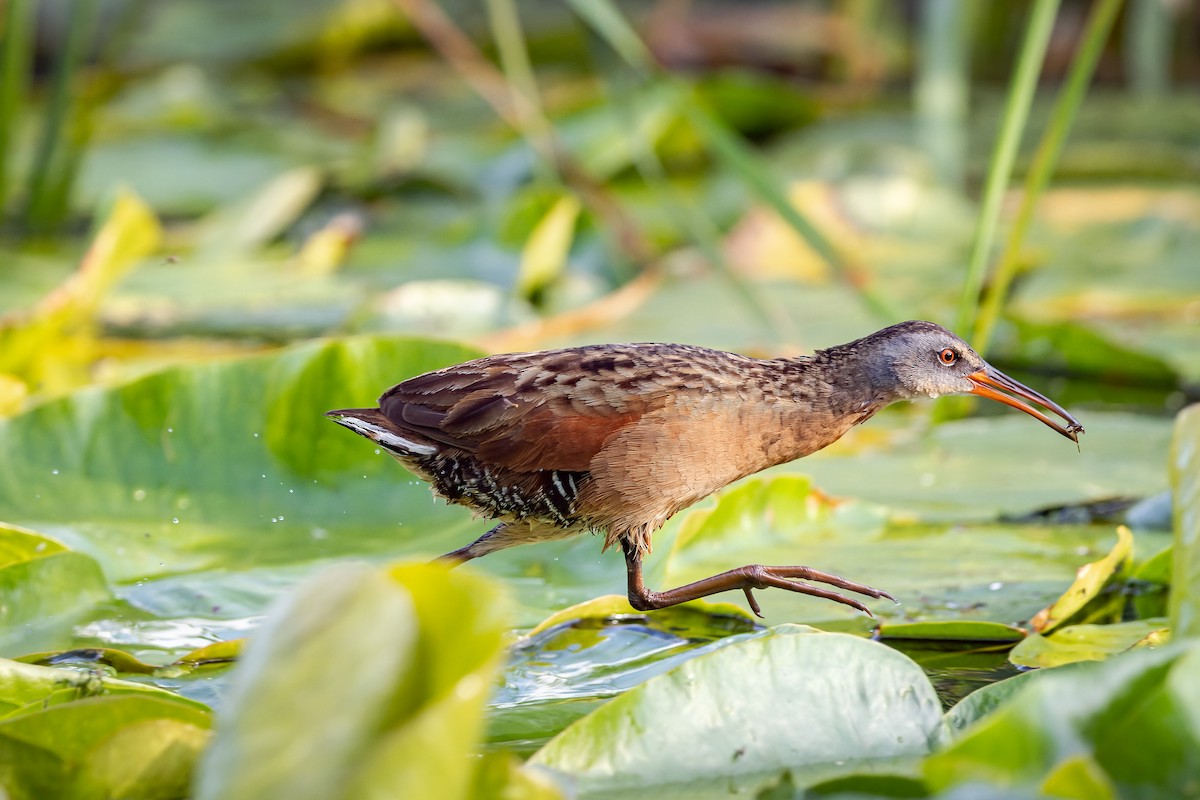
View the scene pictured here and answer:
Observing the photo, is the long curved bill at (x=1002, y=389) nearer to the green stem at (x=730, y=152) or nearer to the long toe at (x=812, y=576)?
the long toe at (x=812, y=576)

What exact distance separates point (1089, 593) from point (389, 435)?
139 cm

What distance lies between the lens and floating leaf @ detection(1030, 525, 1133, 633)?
8.64 feet

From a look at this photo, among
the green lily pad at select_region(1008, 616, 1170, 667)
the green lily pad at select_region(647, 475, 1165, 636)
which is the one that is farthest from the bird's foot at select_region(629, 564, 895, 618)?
the green lily pad at select_region(1008, 616, 1170, 667)

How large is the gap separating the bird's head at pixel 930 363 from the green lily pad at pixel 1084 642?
0.60m

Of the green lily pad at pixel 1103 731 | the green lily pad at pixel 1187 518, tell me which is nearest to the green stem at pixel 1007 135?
the green lily pad at pixel 1187 518

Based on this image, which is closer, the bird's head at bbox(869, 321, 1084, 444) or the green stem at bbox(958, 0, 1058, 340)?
the bird's head at bbox(869, 321, 1084, 444)

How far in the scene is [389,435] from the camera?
2875 millimetres

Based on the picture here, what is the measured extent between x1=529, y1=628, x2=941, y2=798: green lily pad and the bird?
0.64 meters

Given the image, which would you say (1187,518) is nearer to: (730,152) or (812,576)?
(812,576)

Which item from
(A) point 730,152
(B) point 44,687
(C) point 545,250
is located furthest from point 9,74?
(B) point 44,687

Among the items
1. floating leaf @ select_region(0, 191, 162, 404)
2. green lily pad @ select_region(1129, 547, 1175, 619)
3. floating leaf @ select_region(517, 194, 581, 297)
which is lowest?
green lily pad @ select_region(1129, 547, 1175, 619)

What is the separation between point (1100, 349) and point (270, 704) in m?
3.52

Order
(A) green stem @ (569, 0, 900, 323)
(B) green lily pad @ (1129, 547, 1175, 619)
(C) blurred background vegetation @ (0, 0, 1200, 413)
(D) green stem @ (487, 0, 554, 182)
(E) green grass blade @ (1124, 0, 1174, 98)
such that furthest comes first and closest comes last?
(E) green grass blade @ (1124, 0, 1174, 98), (D) green stem @ (487, 0, 554, 182), (C) blurred background vegetation @ (0, 0, 1200, 413), (A) green stem @ (569, 0, 900, 323), (B) green lily pad @ (1129, 547, 1175, 619)

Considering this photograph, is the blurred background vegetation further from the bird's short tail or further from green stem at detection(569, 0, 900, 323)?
the bird's short tail
